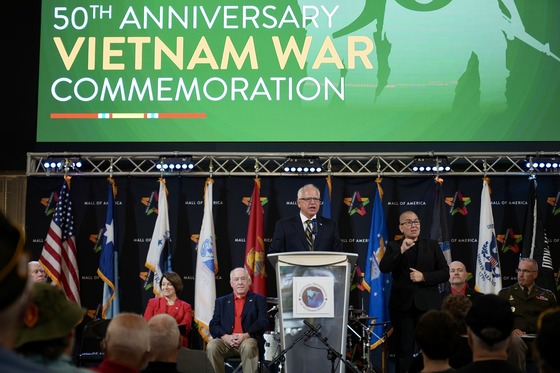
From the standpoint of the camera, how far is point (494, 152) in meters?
9.30

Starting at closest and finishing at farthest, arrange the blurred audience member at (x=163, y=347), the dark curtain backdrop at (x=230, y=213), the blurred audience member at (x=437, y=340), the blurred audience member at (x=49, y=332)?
the blurred audience member at (x=49, y=332), the blurred audience member at (x=437, y=340), the blurred audience member at (x=163, y=347), the dark curtain backdrop at (x=230, y=213)

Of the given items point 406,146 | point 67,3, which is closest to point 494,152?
point 406,146

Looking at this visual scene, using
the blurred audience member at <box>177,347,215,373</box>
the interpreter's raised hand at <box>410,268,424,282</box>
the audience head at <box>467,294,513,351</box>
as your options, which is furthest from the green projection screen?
the audience head at <box>467,294,513,351</box>

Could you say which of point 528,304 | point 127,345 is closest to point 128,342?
point 127,345

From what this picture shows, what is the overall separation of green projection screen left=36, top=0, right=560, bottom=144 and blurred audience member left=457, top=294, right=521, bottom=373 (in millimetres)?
6352

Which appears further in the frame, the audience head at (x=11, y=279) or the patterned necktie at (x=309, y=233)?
the patterned necktie at (x=309, y=233)

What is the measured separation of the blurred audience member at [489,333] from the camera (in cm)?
291

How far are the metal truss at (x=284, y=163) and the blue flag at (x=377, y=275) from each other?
43 cm

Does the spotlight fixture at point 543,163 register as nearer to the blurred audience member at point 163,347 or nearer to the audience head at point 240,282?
the audience head at point 240,282

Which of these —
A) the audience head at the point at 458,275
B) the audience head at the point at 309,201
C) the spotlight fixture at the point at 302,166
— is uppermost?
the spotlight fixture at the point at 302,166

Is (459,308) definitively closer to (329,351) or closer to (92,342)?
(329,351)

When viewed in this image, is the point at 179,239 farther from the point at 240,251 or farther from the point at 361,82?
the point at 361,82

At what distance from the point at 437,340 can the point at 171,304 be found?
17.3 ft

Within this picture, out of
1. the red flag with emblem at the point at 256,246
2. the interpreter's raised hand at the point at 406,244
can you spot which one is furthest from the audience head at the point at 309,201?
the red flag with emblem at the point at 256,246
